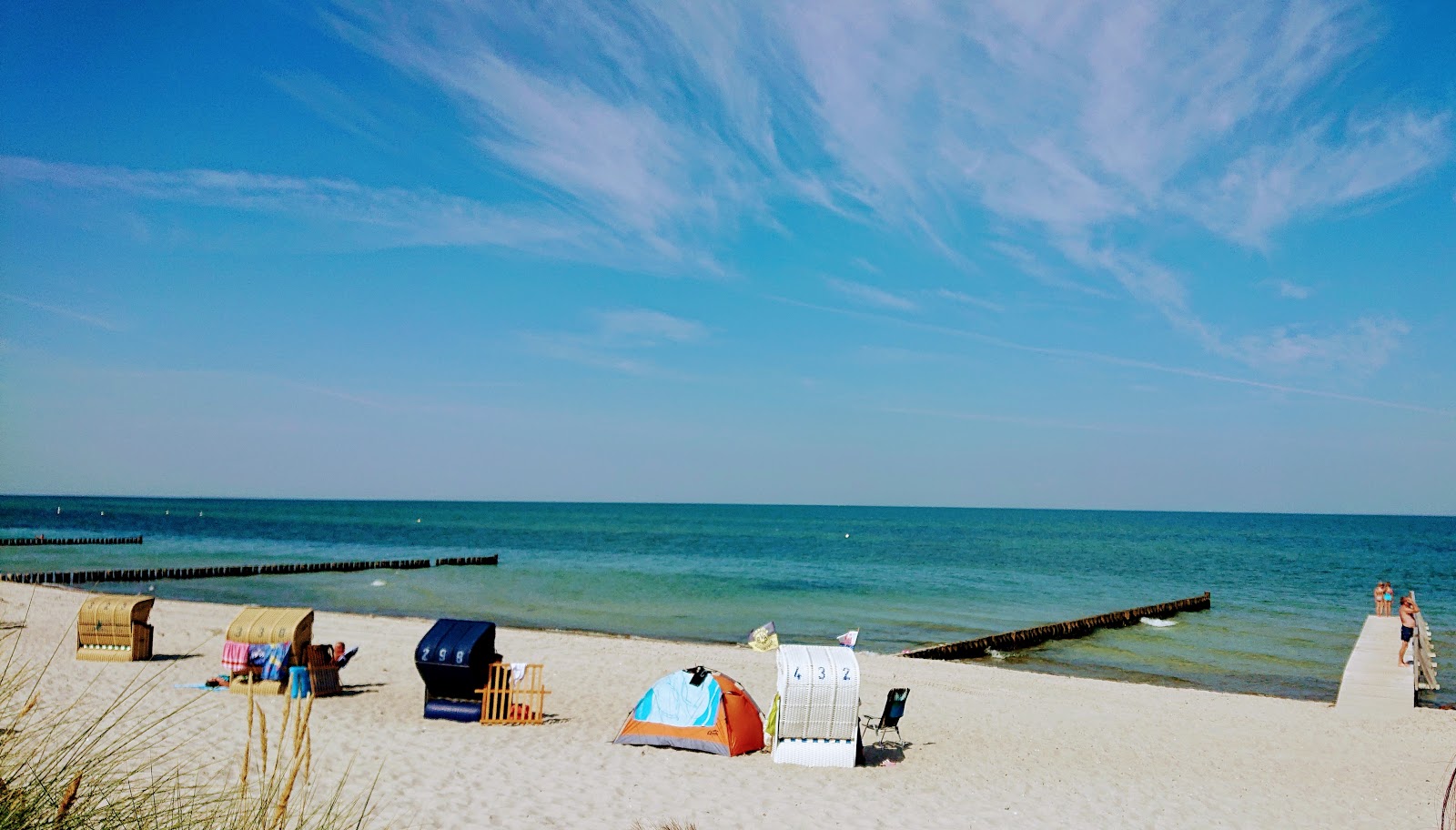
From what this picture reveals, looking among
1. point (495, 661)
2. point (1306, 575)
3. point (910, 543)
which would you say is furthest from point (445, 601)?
point (910, 543)

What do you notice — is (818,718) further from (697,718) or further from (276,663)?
(276,663)

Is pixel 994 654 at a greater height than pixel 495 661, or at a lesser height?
lesser

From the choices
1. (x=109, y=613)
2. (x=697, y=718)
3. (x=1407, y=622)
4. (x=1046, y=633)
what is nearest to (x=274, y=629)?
(x=109, y=613)

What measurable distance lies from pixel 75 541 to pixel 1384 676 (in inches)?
3247

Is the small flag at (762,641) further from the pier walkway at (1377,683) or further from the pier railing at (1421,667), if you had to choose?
the pier railing at (1421,667)

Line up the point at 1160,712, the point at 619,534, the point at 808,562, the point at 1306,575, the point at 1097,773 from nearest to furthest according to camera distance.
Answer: the point at 1097,773, the point at 1160,712, the point at 1306,575, the point at 808,562, the point at 619,534

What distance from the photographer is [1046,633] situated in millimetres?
32312

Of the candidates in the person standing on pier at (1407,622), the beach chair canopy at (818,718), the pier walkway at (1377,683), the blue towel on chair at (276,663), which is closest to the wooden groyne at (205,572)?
the blue towel on chair at (276,663)

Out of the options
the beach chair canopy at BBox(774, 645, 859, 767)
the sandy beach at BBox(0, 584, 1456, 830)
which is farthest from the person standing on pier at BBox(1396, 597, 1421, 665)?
the beach chair canopy at BBox(774, 645, 859, 767)

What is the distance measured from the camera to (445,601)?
134 feet

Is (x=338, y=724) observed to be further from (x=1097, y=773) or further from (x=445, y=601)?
(x=445, y=601)

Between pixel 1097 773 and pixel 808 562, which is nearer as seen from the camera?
pixel 1097 773

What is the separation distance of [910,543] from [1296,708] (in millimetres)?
79229

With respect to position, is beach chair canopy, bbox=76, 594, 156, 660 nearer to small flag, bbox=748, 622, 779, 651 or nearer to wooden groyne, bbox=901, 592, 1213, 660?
small flag, bbox=748, 622, 779, 651
